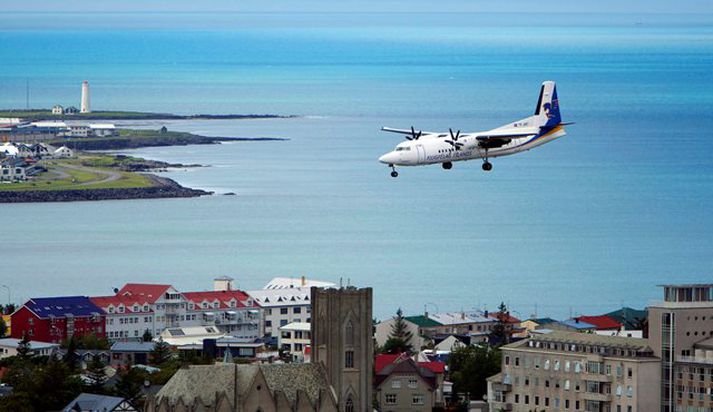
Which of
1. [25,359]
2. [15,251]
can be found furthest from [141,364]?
Answer: [15,251]

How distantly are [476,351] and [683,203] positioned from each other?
9509 cm

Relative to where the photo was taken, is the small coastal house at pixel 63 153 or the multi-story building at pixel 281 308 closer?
the multi-story building at pixel 281 308

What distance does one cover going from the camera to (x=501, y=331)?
8081cm

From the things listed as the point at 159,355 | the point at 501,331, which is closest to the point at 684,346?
the point at 159,355

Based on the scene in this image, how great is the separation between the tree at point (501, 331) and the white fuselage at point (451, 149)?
72.0ft

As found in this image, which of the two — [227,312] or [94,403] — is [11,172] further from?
[94,403]

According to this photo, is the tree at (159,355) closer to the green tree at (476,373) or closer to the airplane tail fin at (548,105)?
the green tree at (476,373)

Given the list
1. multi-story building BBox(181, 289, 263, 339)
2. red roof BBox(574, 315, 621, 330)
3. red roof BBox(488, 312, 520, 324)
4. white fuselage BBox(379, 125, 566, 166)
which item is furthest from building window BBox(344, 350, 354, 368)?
multi-story building BBox(181, 289, 263, 339)

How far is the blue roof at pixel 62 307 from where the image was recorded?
84312 millimetres

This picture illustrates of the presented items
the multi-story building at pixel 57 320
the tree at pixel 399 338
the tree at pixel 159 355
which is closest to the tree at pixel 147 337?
the multi-story building at pixel 57 320

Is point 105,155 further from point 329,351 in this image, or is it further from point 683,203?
point 329,351

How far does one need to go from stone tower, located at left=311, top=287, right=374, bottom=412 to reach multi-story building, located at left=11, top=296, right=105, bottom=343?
2280 cm

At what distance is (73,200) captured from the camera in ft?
527

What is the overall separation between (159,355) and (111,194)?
8927 centimetres
